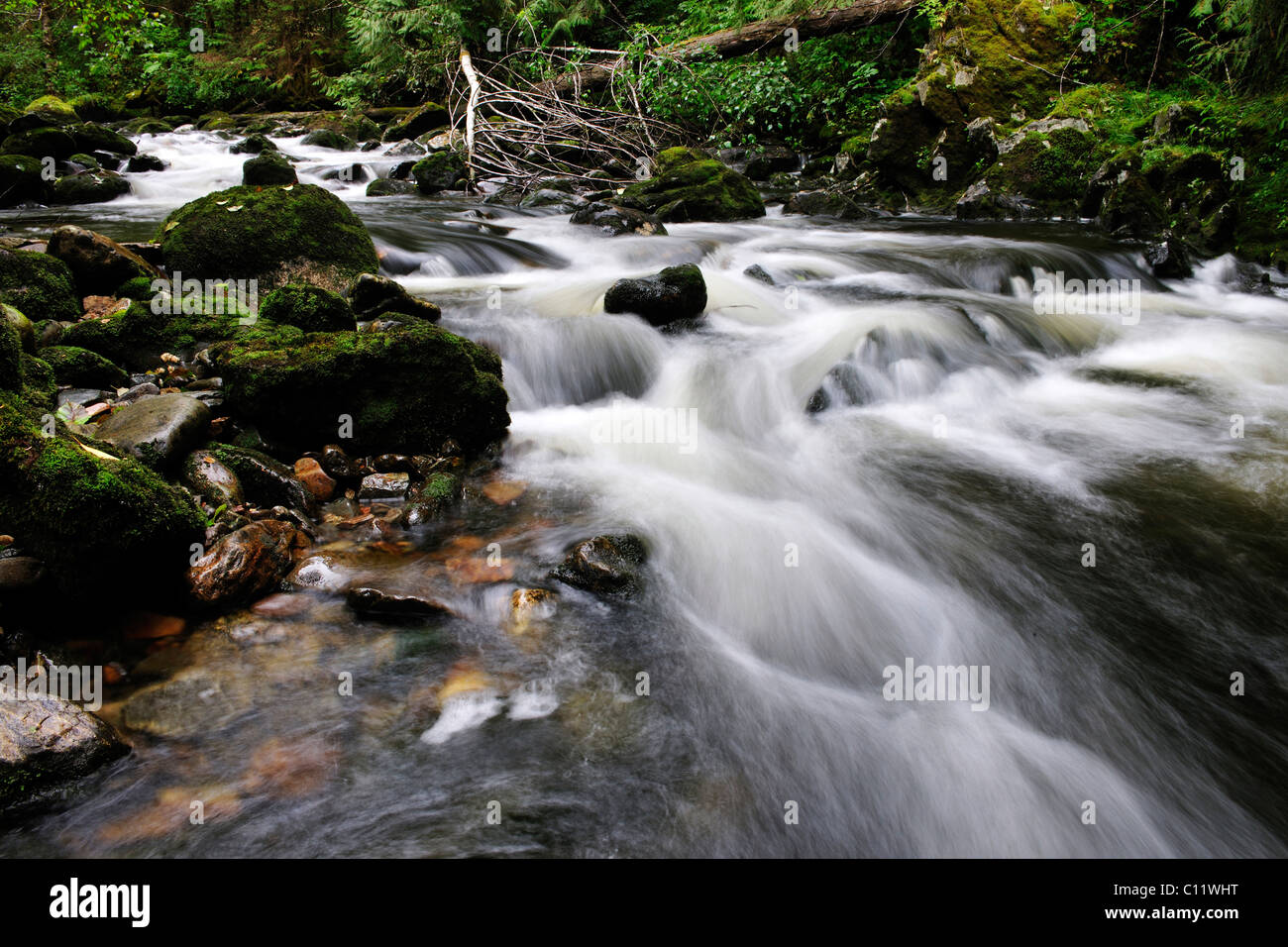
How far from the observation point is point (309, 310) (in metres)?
5.09

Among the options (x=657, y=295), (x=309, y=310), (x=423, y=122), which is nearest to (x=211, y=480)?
(x=309, y=310)

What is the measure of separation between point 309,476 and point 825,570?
3.08 meters

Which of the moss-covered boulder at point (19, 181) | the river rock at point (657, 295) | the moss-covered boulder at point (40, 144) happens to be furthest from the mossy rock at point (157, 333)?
the moss-covered boulder at point (40, 144)

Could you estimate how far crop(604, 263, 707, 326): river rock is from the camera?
676cm

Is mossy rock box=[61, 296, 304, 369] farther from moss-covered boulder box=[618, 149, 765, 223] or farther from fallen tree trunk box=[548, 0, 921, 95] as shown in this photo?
fallen tree trunk box=[548, 0, 921, 95]

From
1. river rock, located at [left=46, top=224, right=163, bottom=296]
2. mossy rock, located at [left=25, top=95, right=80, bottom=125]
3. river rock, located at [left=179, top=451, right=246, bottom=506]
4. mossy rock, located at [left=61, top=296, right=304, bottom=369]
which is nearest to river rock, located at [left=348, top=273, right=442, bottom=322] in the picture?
mossy rock, located at [left=61, top=296, right=304, bottom=369]

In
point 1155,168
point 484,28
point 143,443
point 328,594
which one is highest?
point 484,28

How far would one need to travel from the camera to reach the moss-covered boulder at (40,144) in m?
11.9

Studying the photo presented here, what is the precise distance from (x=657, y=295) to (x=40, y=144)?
12.6m

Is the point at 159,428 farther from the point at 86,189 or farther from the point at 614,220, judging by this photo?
the point at 86,189

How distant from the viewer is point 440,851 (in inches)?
87.7

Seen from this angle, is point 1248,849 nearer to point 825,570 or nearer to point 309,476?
point 825,570

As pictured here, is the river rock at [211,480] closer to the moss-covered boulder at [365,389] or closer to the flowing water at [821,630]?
the moss-covered boulder at [365,389]
